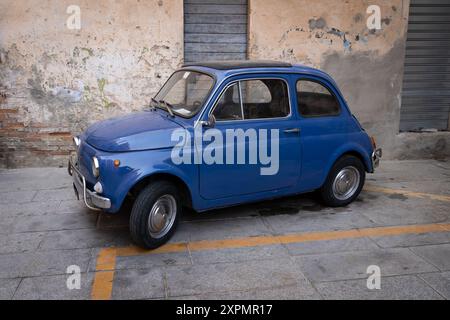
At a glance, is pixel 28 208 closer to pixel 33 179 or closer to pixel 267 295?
pixel 33 179

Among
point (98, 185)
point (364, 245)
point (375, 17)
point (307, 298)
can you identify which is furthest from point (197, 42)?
point (307, 298)

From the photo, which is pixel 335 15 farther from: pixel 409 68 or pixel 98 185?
pixel 98 185

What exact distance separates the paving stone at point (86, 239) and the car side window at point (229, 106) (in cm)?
164

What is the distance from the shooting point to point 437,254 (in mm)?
4473

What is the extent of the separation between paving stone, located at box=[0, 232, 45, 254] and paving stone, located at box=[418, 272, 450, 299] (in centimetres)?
377

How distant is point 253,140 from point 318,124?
0.96 metres

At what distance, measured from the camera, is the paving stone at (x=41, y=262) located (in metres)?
3.99

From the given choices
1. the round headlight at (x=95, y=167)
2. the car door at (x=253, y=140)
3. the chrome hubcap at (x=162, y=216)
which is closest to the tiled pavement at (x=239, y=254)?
the chrome hubcap at (x=162, y=216)

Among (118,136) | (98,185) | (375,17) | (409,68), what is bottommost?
(98,185)

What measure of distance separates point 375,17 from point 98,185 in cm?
583

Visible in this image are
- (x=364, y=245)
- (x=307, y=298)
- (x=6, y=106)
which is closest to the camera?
(x=307, y=298)

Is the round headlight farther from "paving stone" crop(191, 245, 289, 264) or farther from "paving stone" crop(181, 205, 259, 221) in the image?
"paving stone" crop(181, 205, 259, 221)

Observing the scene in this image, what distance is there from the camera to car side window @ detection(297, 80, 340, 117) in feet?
17.1

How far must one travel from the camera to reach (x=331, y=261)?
4.30 metres
